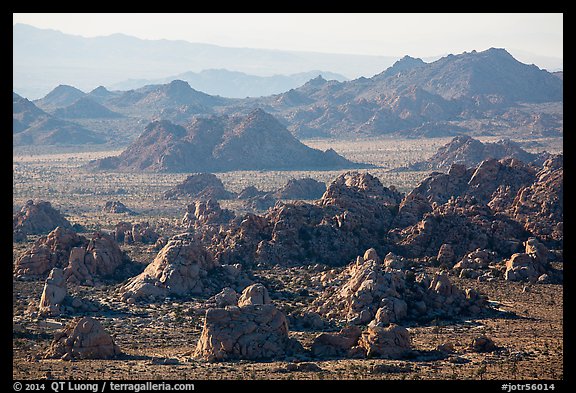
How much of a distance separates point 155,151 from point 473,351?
4524 inches

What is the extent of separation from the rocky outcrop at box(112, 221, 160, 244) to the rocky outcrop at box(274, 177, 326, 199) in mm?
28989

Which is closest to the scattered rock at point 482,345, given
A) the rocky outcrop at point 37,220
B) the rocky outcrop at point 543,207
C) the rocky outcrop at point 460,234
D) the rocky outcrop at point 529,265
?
the rocky outcrop at point 529,265

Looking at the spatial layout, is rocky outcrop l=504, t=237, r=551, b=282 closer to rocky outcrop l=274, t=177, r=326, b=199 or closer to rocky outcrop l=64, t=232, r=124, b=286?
rocky outcrop l=64, t=232, r=124, b=286

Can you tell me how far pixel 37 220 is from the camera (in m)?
78.9

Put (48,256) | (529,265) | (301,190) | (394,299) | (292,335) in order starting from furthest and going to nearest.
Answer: (301,190), (48,256), (529,265), (394,299), (292,335)

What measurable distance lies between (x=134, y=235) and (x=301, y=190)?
34.1m

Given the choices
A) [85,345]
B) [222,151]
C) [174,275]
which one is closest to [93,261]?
[174,275]

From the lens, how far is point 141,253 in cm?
6588

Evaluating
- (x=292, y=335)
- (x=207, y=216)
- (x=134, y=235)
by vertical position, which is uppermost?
(x=207, y=216)

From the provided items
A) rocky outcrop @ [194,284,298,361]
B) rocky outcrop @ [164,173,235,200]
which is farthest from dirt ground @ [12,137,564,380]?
rocky outcrop @ [164,173,235,200]

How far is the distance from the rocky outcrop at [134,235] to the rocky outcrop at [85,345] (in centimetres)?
3298

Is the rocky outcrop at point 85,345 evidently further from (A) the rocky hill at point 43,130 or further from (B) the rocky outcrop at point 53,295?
(A) the rocky hill at point 43,130

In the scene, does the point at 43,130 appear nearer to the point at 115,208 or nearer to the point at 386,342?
the point at 115,208
